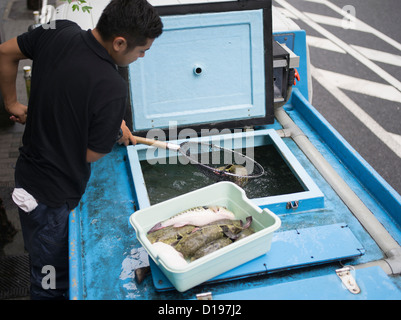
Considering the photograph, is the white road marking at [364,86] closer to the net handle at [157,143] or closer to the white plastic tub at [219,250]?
the net handle at [157,143]

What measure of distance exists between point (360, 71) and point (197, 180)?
4152 mm

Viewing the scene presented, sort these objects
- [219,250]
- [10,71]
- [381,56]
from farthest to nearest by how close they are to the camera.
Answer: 1. [381,56]
2. [10,71]
3. [219,250]

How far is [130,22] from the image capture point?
1.92 metres

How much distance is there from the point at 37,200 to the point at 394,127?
13.9ft

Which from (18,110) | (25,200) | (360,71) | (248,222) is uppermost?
(18,110)

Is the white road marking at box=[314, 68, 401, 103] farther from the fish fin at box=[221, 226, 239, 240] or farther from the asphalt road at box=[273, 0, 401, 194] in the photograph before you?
the fish fin at box=[221, 226, 239, 240]

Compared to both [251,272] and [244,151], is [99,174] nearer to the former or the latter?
[244,151]

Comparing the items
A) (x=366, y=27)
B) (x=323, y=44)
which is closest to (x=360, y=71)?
(x=323, y=44)

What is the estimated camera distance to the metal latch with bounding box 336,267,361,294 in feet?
6.39

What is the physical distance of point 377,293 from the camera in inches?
75.9

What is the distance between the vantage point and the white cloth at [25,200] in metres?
2.19

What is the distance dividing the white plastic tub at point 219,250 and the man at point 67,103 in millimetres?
400

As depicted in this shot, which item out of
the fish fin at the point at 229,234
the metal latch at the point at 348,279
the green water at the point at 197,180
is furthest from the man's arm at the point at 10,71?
the metal latch at the point at 348,279

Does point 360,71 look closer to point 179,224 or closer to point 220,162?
point 220,162
